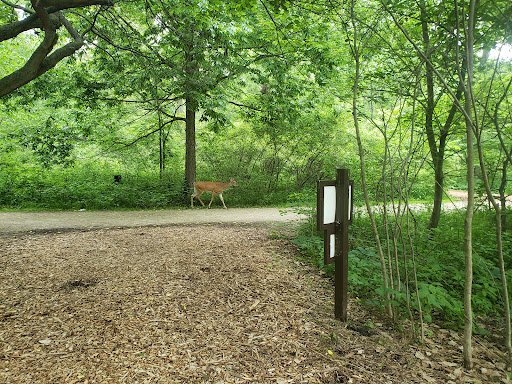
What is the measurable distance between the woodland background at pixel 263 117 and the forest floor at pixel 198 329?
0.35 metres

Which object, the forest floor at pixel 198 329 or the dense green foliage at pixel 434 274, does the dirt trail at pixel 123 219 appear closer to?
the dense green foliage at pixel 434 274

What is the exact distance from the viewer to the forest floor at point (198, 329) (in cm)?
225

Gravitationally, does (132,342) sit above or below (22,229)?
below

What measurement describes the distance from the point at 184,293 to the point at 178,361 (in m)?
1.04

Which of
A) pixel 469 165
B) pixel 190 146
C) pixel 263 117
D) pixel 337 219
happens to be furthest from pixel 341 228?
pixel 190 146

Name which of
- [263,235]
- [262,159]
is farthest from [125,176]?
[263,235]

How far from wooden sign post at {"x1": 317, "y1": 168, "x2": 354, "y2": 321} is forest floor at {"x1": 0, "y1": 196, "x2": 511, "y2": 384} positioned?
50 centimetres

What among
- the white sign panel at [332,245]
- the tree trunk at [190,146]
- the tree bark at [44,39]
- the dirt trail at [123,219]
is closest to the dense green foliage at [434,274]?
the white sign panel at [332,245]

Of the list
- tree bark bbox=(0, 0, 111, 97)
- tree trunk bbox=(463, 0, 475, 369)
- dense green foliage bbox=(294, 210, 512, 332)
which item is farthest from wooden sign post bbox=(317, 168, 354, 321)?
tree bark bbox=(0, 0, 111, 97)

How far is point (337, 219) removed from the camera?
2795 millimetres

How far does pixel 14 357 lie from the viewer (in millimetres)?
2293

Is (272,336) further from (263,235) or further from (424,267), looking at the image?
(263,235)

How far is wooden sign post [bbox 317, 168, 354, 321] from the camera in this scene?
2635 mm

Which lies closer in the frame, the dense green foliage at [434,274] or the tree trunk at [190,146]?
the dense green foliage at [434,274]
